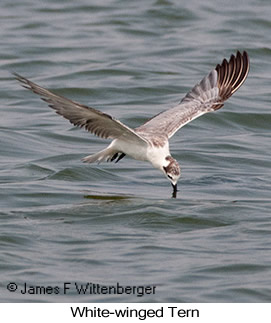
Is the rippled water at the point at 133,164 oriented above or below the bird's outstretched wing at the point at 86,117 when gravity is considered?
below

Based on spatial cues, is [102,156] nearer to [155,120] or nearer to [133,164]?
[155,120]

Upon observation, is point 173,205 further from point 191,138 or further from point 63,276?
point 191,138

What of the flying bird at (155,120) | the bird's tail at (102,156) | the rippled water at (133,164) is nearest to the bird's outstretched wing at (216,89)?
A: the flying bird at (155,120)

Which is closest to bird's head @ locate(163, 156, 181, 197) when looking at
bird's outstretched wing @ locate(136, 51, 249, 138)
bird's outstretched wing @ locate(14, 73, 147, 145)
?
bird's outstretched wing @ locate(14, 73, 147, 145)

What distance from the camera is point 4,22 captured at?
72.9ft

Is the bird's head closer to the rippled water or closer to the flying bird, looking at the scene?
the flying bird

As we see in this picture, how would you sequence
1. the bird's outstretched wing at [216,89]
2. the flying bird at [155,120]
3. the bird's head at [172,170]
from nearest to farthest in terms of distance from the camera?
the flying bird at [155,120] → the bird's head at [172,170] → the bird's outstretched wing at [216,89]

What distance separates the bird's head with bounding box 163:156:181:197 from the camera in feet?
37.0

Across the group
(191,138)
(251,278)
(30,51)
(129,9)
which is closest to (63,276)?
(251,278)

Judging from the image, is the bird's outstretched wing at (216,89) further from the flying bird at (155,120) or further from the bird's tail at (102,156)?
the bird's tail at (102,156)

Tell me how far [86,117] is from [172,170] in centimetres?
133

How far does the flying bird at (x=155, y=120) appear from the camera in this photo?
10.3 metres

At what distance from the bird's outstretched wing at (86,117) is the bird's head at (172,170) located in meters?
0.39

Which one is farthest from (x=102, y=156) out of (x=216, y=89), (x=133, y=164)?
(x=216, y=89)
